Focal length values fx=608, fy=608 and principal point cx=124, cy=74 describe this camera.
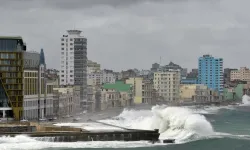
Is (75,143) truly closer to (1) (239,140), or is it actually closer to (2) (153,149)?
(2) (153,149)

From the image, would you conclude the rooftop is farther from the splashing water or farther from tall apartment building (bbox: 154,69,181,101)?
the splashing water

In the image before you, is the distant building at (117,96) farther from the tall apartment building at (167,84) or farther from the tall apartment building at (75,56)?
the tall apartment building at (167,84)

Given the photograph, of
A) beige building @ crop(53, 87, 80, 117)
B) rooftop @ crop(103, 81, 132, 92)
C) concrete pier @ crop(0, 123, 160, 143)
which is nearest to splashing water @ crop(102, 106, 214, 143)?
concrete pier @ crop(0, 123, 160, 143)

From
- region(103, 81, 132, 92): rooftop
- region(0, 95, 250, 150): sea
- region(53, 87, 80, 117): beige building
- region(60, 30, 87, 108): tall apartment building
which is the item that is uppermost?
region(60, 30, 87, 108): tall apartment building

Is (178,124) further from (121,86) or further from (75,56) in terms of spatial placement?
(121,86)

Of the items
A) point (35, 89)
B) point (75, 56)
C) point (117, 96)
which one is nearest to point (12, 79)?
point (35, 89)

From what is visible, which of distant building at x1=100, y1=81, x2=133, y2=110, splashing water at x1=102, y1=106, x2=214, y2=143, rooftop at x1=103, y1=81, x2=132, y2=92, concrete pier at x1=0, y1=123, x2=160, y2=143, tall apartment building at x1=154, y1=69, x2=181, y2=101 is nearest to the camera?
concrete pier at x1=0, y1=123, x2=160, y2=143

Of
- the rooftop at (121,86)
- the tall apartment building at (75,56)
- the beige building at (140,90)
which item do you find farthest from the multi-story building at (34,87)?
the beige building at (140,90)
